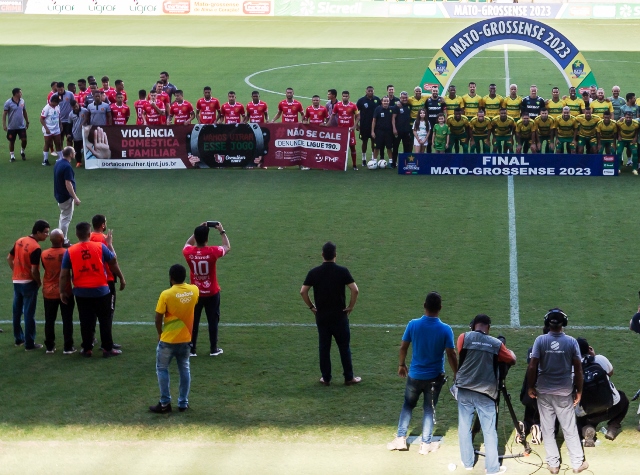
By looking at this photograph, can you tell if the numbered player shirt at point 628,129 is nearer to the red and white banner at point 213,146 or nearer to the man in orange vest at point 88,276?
the red and white banner at point 213,146

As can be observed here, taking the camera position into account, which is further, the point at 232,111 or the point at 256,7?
the point at 256,7

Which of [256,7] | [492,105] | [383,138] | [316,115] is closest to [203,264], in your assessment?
[383,138]

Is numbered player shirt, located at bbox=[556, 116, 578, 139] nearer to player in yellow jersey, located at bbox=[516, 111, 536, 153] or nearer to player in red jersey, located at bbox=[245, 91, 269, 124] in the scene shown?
player in yellow jersey, located at bbox=[516, 111, 536, 153]

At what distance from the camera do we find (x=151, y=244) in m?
17.6

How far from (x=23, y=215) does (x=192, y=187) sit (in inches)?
161

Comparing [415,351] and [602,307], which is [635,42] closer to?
[602,307]

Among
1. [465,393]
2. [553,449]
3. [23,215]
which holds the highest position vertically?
[23,215]

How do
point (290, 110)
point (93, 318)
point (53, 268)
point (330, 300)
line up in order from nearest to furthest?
1. point (330, 300)
2. point (93, 318)
3. point (53, 268)
4. point (290, 110)

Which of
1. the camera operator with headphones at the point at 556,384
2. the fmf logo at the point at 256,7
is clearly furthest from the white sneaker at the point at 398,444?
the fmf logo at the point at 256,7

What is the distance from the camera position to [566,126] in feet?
77.2

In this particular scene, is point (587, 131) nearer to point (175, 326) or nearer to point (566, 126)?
point (566, 126)

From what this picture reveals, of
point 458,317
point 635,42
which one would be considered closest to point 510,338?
point 458,317

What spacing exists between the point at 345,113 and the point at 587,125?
19.3 ft

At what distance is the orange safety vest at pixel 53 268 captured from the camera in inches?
485
